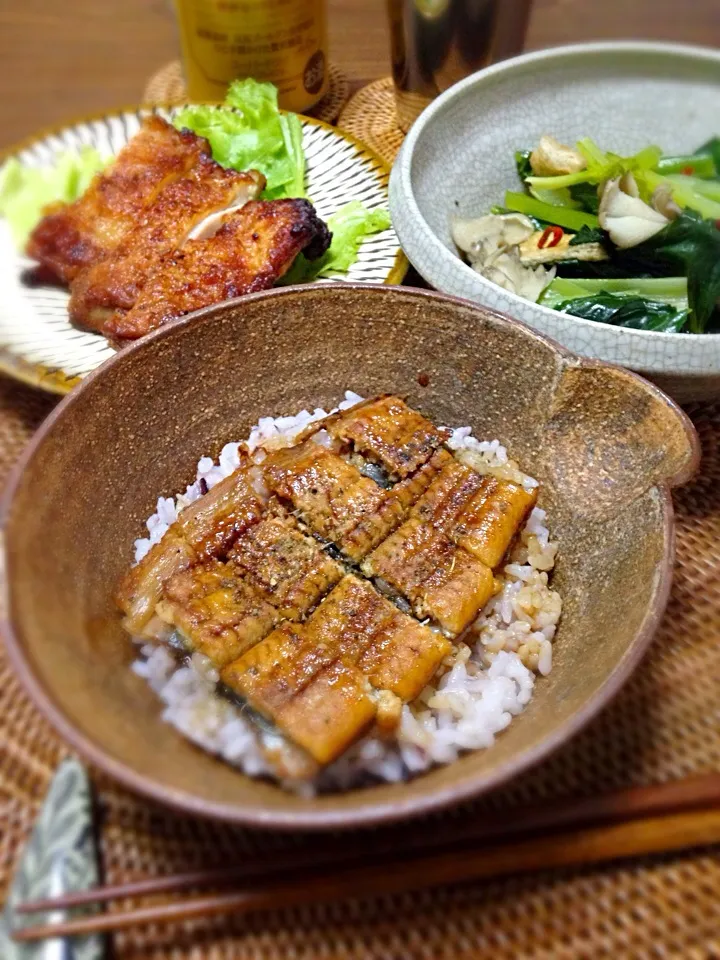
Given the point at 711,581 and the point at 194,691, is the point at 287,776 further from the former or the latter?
the point at 711,581

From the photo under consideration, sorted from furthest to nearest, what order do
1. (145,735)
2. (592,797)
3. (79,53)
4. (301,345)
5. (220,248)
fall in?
(79,53), (220,248), (301,345), (592,797), (145,735)

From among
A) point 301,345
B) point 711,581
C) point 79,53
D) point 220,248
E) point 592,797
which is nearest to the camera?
point 592,797

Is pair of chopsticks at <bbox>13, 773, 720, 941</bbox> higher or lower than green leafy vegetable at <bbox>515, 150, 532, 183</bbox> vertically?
lower

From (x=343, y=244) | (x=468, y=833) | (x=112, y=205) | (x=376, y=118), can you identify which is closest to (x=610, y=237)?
(x=343, y=244)

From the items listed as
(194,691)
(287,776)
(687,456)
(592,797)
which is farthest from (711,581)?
(194,691)

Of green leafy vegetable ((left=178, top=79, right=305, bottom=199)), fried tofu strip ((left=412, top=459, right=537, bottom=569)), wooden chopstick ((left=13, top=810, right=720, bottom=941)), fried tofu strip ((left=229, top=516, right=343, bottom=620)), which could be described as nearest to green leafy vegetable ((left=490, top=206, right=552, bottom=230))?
green leafy vegetable ((left=178, top=79, right=305, bottom=199))

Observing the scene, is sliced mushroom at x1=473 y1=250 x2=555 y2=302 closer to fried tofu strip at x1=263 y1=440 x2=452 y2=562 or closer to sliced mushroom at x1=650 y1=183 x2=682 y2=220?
sliced mushroom at x1=650 y1=183 x2=682 y2=220

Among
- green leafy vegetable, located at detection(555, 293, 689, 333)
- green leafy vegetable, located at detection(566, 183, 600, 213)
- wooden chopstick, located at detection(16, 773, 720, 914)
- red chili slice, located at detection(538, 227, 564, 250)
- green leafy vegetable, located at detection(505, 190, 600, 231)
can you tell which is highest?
green leafy vegetable, located at detection(566, 183, 600, 213)

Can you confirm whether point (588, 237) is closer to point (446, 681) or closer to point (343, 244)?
point (343, 244)
